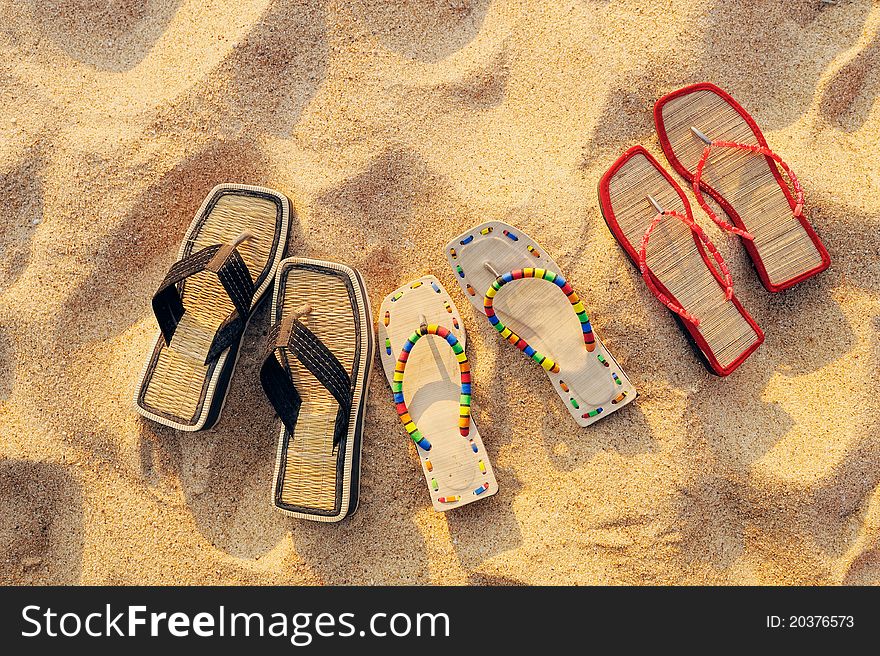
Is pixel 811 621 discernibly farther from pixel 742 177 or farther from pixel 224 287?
pixel 224 287

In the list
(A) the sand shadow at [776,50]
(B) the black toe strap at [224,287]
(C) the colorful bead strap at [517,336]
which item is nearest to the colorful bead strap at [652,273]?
(C) the colorful bead strap at [517,336]

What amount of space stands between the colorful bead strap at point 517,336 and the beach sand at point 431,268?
154mm

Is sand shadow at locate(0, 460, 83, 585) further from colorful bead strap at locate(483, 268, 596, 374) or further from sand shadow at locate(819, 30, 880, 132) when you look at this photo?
sand shadow at locate(819, 30, 880, 132)

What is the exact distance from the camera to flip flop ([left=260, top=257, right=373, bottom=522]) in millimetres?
3131

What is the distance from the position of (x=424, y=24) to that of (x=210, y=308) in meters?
1.85

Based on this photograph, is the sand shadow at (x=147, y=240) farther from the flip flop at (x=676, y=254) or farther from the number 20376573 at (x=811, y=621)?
the number 20376573 at (x=811, y=621)

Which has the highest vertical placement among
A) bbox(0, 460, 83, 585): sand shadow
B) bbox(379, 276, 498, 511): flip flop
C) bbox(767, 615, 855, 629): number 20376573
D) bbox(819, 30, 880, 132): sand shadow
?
bbox(819, 30, 880, 132): sand shadow

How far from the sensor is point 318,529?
325 centimetres

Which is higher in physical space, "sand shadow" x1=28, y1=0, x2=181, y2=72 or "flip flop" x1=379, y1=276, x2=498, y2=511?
"sand shadow" x1=28, y1=0, x2=181, y2=72

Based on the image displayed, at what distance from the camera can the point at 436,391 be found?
3.32 metres

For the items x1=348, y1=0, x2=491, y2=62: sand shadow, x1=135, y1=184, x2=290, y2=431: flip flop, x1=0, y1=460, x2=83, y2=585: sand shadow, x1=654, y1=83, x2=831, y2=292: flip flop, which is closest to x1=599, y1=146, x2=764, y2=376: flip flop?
x1=654, y1=83, x2=831, y2=292: flip flop

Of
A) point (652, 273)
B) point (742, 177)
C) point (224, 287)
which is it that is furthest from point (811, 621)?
point (224, 287)

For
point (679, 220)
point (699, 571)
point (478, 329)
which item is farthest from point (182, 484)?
point (679, 220)

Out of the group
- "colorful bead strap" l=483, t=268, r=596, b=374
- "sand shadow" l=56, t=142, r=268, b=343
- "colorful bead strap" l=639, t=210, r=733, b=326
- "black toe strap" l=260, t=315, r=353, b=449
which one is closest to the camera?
"black toe strap" l=260, t=315, r=353, b=449
